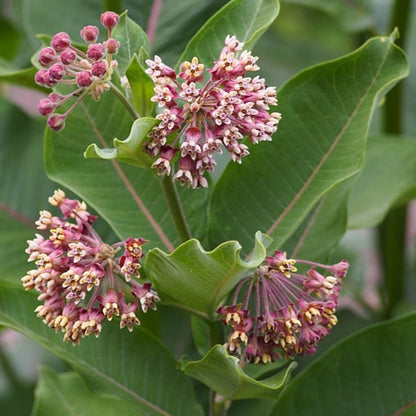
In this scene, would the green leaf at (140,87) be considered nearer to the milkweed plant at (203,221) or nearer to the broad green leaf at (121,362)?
the milkweed plant at (203,221)

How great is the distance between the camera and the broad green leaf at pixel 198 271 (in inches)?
30.2

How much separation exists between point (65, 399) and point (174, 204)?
0.42m

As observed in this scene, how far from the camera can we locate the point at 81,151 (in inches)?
41.3

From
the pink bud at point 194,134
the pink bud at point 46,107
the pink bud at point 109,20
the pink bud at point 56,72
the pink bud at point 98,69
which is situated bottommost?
the pink bud at point 46,107

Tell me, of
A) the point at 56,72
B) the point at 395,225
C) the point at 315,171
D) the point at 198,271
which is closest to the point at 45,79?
the point at 56,72

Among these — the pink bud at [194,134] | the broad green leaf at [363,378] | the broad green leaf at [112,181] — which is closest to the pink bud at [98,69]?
the pink bud at [194,134]

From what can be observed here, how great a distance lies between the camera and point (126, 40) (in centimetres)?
87

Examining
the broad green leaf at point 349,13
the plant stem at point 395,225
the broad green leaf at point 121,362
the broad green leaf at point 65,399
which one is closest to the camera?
the broad green leaf at point 121,362

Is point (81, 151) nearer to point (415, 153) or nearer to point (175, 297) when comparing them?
point (175, 297)

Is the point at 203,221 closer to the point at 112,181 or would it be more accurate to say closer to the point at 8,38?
the point at 112,181

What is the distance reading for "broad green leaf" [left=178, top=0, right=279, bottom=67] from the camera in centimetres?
95

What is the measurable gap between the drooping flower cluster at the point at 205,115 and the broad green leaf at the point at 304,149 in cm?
17

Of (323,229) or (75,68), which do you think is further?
(323,229)

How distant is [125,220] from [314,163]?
0.80 ft
